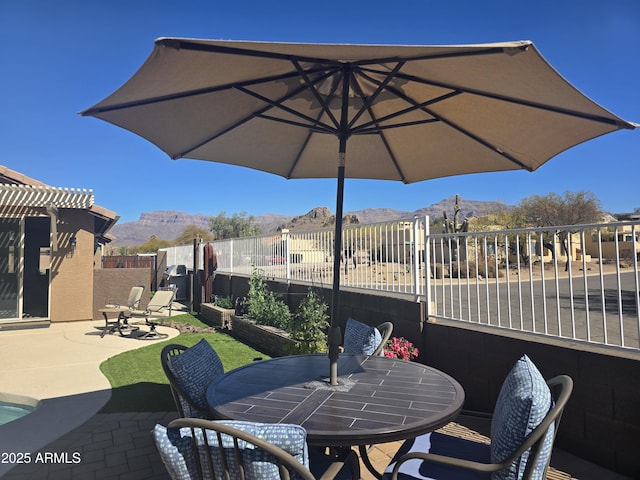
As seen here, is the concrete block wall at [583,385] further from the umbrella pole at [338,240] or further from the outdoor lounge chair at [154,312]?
the outdoor lounge chair at [154,312]

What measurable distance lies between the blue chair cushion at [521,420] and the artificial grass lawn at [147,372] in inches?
132

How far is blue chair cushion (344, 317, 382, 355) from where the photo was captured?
3.38 metres

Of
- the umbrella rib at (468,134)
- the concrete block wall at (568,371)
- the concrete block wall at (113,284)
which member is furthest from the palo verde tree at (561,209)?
the umbrella rib at (468,134)

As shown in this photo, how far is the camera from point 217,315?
8.74m

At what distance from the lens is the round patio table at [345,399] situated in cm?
170

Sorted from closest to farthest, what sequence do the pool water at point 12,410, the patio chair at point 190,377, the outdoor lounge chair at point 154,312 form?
the patio chair at point 190,377 → the pool water at point 12,410 → the outdoor lounge chair at point 154,312

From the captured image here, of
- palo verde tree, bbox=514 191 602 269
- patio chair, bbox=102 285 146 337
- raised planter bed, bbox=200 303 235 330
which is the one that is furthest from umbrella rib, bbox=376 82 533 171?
palo verde tree, bbox=514 191 602 269

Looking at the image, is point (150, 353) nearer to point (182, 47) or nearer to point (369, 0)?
point (182, 47)

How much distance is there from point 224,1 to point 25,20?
588 centimetres

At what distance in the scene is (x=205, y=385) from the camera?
2.49m

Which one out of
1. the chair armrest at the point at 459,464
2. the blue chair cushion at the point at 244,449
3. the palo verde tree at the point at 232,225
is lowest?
the chair armrest at the point at 459,464

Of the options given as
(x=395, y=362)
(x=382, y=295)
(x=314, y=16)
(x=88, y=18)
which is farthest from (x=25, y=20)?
(x=395, y=362)

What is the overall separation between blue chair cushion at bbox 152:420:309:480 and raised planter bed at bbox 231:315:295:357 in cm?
362

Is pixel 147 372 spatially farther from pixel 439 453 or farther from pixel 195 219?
pixel 195 219
